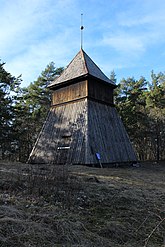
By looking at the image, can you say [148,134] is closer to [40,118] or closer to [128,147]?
[128,147]

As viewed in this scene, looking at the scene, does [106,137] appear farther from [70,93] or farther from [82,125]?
[70,93]

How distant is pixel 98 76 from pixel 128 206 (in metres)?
13.8

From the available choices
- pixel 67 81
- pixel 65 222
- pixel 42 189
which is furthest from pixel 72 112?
pixel 65 222

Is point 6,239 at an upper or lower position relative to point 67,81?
lower

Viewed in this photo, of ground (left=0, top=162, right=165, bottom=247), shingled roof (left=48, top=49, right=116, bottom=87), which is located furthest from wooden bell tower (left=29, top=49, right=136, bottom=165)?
ground (left=0, top=162, right=165, bottom=247)

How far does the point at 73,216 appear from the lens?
3758mm

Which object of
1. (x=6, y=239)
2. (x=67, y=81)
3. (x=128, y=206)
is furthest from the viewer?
(x=67, y=81)

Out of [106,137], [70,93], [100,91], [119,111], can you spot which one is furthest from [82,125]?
[119,111]

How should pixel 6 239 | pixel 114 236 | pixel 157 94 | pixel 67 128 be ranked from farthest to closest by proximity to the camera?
pixel 157 94
pixel 67 128
pixel 114 236
pixel 6 239

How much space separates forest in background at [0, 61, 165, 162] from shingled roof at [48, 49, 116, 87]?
878 centimetres

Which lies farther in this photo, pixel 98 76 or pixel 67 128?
pixel 98 76

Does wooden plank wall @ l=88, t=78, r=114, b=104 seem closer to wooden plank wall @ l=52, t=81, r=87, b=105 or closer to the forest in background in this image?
wooden plank wall @ l=52, t=81, r=87, b=105

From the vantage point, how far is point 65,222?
335cm

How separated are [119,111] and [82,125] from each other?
1522 centimetres
